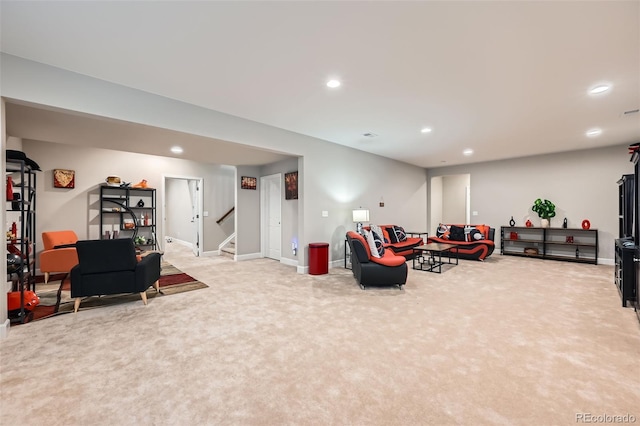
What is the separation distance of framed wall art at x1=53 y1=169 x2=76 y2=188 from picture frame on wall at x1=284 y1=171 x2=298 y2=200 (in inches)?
176

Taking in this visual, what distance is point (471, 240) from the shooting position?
689 centimetres

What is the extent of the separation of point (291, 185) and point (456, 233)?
4427 millimetres

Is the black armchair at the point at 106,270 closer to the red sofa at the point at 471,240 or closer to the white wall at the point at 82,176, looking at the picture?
the white wall at the point at 82,176

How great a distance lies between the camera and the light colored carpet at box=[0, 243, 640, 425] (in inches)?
68.2

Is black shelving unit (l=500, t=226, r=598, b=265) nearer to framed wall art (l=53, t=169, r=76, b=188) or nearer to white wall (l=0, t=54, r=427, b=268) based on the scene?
white wall (l=0, t=54, r=427, b=268)

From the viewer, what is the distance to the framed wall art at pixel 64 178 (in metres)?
5.70

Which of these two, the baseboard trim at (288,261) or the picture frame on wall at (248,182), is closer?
the baseboard trim at (288,261)

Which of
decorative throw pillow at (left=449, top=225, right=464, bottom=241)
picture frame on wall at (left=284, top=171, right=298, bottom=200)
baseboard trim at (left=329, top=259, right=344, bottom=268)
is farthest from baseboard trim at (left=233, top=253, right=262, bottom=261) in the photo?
decorative throw pillow at (left=449, top=225, right=464, bottom=241)

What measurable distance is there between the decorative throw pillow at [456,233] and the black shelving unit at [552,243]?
1.46m

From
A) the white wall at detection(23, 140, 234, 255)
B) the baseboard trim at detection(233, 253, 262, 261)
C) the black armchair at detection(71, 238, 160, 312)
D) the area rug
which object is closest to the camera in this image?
the black armchair at detection(71, 238, 160, 312)

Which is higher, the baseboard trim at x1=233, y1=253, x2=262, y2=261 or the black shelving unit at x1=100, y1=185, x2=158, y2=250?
the black shelving unit at x1=100, y1=185, x2=158, y2=250

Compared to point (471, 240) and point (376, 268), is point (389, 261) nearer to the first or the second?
point (376, 268)

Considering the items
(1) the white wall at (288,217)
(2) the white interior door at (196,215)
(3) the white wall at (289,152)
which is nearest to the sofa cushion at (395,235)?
(3) the white wall at (289,152)

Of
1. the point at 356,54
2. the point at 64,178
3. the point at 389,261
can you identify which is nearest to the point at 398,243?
the point at 389,261
